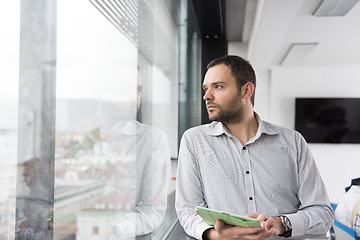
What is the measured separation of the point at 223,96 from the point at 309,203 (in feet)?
2.06

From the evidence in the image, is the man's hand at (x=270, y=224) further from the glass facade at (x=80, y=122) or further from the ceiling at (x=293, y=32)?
the ceiling at (x=293, y=32)

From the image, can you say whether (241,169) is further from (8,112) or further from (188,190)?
(8,112)

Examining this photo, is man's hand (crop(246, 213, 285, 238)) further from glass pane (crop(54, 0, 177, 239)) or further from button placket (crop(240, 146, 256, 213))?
glass pane (crop(54, 0, 177, 239))

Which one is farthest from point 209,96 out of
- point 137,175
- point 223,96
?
point 137,175

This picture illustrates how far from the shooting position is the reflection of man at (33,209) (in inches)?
31.4

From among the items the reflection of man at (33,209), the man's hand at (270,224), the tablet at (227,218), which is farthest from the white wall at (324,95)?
the reflection of man at (33,209)

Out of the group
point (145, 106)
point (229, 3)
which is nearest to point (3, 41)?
point (145, 106)

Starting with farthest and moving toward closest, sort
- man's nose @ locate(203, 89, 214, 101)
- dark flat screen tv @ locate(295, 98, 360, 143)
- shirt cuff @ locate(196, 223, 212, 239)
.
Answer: dark flat screen tv @ locate(295, 98, 360, 143)
man's nose @ locate(203, 89, 214, 101)
shirt cuff @ locate(196, 223, 212, 239)

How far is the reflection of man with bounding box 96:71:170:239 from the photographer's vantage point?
1.33 metres

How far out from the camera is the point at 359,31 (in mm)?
5062

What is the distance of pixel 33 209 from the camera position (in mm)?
839

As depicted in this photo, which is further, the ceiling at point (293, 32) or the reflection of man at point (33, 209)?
the ceiling at point (293, 32)

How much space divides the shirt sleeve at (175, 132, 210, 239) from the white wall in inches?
223

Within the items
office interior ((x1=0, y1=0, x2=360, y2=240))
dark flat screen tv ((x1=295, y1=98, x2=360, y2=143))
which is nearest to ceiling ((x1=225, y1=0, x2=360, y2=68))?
dark flat screen tv ((x1=295, y1=98, x2=360, y2=143))
